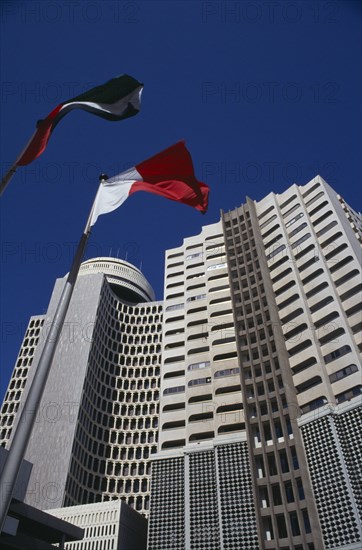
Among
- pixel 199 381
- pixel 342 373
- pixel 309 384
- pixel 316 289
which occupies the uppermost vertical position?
pixel 316 289

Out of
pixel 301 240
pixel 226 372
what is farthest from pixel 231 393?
pixel 301 240

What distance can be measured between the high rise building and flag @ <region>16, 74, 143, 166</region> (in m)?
36.1

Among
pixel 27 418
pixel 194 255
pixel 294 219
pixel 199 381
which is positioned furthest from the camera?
pixel 194 255

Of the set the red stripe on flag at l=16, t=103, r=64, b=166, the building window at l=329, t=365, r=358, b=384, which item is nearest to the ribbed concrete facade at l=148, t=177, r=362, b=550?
the building window at l=329, t=365, r=358, b=384

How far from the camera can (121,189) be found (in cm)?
1577

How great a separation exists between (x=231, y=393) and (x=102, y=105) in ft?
150

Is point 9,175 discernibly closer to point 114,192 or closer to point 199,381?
point 114,192

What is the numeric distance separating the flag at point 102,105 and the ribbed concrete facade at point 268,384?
36097mm

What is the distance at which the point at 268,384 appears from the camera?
51719 mm

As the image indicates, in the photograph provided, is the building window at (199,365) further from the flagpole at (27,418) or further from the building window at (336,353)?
the flagpole at (27,418)

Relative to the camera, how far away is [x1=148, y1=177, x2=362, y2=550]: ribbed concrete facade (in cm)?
4075

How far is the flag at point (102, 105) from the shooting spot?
14820mm

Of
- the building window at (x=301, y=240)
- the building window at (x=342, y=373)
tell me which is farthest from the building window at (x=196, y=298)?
the building window at (x=342, y=373)

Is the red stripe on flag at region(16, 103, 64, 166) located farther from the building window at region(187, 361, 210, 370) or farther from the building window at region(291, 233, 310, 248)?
the building window at region(291, 233, 310, 248)
